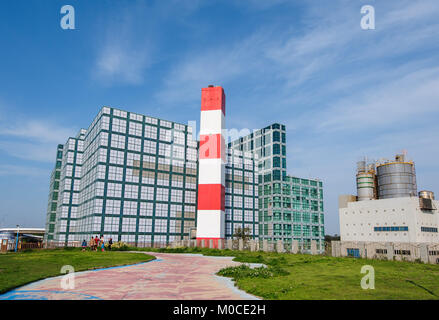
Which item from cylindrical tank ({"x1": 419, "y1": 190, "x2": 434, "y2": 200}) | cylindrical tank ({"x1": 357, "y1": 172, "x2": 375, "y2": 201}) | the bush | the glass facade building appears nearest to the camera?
the bush

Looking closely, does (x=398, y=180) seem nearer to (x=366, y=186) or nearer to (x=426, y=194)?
(x=426, y=194)

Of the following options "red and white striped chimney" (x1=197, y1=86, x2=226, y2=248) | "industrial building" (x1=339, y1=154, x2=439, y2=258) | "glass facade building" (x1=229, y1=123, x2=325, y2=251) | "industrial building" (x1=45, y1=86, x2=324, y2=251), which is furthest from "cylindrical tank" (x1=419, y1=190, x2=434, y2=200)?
"red and white striped chimney" (x1=197, y1=86, x2=226, y2=248)

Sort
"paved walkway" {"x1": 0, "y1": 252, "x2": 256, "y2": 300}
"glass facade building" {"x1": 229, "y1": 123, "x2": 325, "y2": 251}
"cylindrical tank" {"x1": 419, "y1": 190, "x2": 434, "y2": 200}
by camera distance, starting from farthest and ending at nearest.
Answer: "glass facade building" {"x1": 229, "y1": 123, "x2": 325, "y2": 251} → "cylindrical tank" {"x1": 419, "y1": 190, "x2": 434, "y2": 200} → "paved walkway" {"x1": 0, "y1": 252, "x2": 256, "y2": 300}

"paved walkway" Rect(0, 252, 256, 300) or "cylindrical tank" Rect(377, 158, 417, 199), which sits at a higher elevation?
"cylindrical tank" Rect(377, 158, 417, 199)

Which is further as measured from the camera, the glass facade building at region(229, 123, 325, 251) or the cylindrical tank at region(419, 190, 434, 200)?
the glass facade building at region(229, 123, 325, 251)

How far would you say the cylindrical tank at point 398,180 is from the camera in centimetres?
7344

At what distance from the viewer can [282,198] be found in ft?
299

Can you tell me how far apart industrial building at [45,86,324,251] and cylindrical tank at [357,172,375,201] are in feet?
69.8

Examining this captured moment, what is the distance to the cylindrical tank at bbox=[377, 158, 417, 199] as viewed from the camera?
7344 cm

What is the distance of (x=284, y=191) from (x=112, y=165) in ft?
166

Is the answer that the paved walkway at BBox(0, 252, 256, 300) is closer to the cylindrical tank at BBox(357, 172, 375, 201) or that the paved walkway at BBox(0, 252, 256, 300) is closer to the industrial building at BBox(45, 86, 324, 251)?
the industrial building at BBox(45, 86, 324, 251)

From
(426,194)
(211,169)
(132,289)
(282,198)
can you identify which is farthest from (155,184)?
(426,194)

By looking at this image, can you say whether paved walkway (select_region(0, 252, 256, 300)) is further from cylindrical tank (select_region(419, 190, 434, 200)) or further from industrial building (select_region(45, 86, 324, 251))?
cylindrical tank (select_region(419, 190, 434, 200))

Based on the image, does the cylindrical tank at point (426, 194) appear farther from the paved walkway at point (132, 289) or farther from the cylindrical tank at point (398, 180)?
the paved walkway at point (132, 289)
